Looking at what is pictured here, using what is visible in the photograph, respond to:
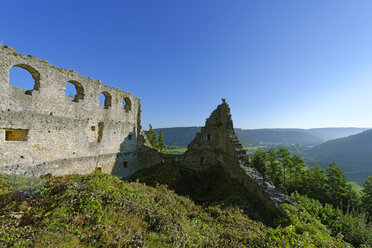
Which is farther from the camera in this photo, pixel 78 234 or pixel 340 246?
pixel 340 246

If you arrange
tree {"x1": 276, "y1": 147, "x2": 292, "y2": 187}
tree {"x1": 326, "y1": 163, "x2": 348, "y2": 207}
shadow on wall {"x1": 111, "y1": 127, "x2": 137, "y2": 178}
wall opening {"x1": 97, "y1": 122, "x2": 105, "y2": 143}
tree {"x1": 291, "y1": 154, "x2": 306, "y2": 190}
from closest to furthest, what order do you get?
wall opening {"x1": 97, "y1": 122, "x2": 105, "y2": 143}, shadow on wall {"x1": 111, "y1": 127, "x2": 137, "y2": 178}, tree {"x1": 326, "y1": 163, "x2": 348, "y2": 207}, tree {"x1": 291, "y1": 154, "x2": 306, "y2": 190}, tree {"x1": 276, "y1": 147, "x2": 292, "y2": 187}

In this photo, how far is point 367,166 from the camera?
11206cm

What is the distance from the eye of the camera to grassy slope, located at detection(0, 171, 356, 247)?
14.6 ft

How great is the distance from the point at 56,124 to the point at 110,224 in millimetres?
9530

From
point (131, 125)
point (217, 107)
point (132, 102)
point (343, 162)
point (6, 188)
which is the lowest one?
point (343, 162)

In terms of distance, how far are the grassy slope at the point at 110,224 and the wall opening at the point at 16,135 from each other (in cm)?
332

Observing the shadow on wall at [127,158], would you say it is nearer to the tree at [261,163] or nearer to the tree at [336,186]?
the tree at [261,163]

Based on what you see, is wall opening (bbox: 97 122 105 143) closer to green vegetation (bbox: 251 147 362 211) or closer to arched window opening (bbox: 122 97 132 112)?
arched window opening (bbox: 122 97 132 112)

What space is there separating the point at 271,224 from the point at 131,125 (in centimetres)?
1534

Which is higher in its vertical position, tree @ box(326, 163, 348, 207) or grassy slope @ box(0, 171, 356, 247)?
grassy slope @ box(0, 171, 356, 247)

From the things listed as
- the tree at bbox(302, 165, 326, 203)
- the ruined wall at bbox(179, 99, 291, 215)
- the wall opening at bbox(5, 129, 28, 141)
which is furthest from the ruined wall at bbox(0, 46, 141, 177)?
the tree at bbox(302, 165, 326, 203)

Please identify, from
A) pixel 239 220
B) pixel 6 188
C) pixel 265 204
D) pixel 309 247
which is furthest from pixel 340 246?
pixel 6 188

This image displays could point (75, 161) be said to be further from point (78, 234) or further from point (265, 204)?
point (265, 204)

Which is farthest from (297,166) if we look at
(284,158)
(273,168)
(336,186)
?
(336,186)
